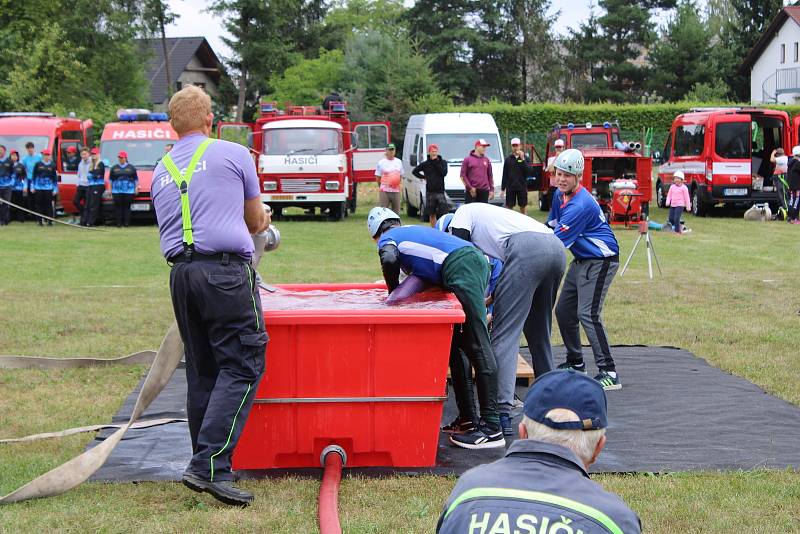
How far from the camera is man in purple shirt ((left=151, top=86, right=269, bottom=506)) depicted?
209 inches

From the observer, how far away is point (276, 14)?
58812 millimetres

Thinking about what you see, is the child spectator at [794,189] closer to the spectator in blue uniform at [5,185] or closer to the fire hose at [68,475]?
the spectator in blue uniform at [5,185]

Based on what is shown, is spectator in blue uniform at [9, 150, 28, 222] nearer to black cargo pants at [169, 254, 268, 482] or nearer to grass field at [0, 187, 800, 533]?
grass field at [0, 187, 800, 533]

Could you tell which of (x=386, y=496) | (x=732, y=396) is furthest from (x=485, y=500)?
(x=732, y=396)

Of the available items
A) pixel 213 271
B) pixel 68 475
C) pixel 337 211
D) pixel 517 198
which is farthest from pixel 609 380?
pixel 337 211

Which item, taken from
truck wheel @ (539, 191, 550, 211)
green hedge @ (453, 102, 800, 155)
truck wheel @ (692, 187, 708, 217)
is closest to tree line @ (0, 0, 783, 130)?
green hedge @ (453, 102, 800, 155)

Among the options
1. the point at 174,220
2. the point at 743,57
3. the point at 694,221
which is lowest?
the point at 694,221

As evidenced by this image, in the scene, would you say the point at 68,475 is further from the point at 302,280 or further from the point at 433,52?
the point at 433,52

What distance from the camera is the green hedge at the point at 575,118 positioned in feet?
146

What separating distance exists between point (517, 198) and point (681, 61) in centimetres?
3854

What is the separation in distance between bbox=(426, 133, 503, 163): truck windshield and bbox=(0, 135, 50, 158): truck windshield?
1001cm

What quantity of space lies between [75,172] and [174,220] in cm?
2319

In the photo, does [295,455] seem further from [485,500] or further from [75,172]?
[75,172]

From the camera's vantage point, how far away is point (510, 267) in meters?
6.87
